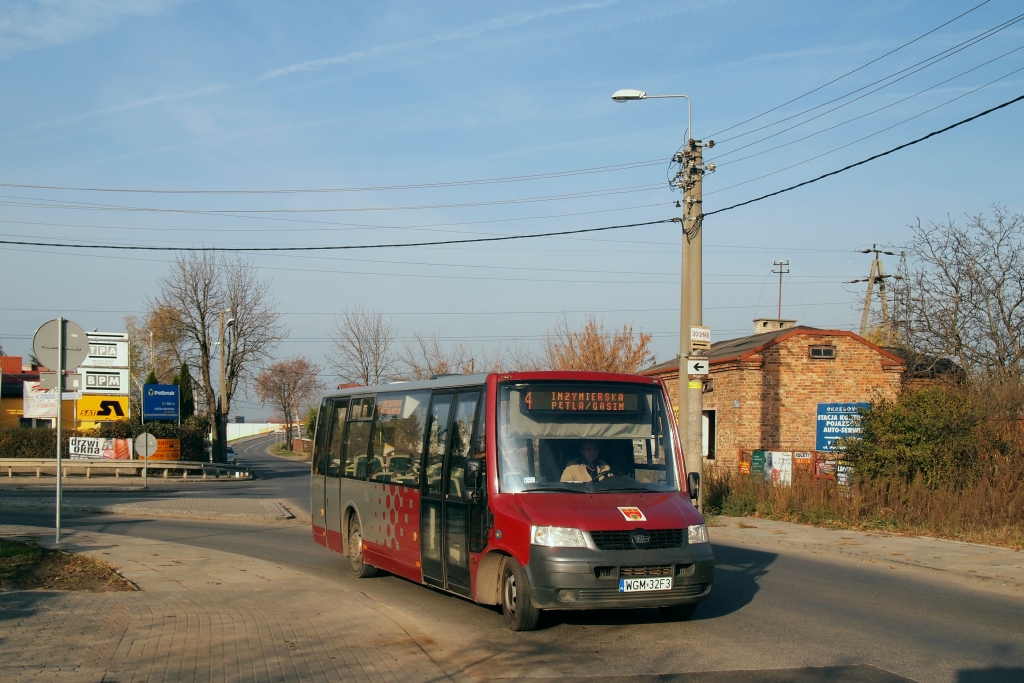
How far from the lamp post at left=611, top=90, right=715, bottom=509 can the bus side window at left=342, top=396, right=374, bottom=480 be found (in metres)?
7.73

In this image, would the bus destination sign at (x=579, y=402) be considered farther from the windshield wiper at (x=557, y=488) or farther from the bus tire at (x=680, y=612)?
the bus tire at (x=680, y=612)

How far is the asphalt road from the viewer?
7.16 m

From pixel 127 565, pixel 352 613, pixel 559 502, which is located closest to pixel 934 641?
pixel 559 502

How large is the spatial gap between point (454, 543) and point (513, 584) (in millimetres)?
1159

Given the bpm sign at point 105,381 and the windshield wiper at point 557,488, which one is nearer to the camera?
the windshield wiper at point 557,488

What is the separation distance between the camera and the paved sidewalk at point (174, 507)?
2162cm

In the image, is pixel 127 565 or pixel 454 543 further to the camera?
pixel 127 565

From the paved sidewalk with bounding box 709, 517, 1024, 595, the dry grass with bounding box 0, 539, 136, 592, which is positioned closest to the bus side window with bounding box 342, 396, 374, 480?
the dry grass with bounding box 0, 539, 136, 592

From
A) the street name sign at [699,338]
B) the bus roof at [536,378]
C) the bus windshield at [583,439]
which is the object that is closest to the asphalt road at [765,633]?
the bus windshield at [583,439]

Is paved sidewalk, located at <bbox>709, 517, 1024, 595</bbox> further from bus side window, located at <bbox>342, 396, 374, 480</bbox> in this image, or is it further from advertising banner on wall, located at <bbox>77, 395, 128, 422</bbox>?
advertising banner on wall, located at <bbox>77, 395, 128, 422</bbox>

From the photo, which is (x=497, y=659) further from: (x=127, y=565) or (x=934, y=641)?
(x=127, y=565)

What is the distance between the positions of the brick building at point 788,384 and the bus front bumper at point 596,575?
2060cm

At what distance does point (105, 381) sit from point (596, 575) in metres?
39.8

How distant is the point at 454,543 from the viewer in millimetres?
9625
